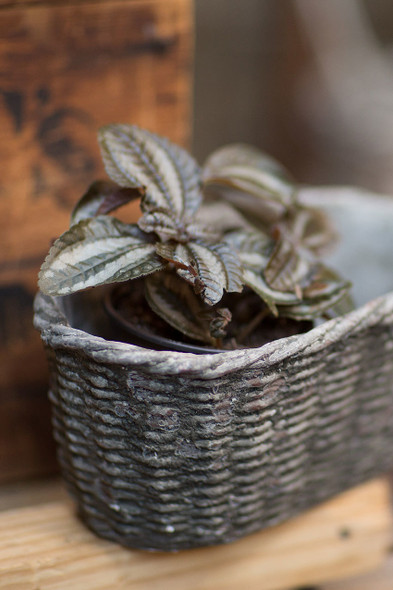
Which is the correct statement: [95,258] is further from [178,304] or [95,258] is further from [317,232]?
[317,232]

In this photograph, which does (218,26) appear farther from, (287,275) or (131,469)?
(131,469)

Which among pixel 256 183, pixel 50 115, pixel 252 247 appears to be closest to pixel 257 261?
pixel 252 247

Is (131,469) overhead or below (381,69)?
below

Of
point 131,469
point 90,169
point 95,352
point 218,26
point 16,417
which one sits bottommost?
point 16,417

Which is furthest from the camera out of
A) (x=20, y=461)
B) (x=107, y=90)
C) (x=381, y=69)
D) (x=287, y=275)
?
(x=381, y=69)

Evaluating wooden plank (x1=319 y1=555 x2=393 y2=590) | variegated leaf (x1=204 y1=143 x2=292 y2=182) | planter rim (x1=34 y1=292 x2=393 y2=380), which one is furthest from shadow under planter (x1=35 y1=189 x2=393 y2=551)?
variegated leaf (x1=204 y1=143 x2=292 y2=182)

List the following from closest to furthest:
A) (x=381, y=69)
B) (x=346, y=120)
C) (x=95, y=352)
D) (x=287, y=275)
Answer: (x=95, y=352) → (x=287, y=275) → (x=381, y=69) → (x=346, y=120)

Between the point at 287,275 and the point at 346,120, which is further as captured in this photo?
the point at 346,120

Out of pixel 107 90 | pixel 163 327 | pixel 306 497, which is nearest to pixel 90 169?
pixel 107 90
